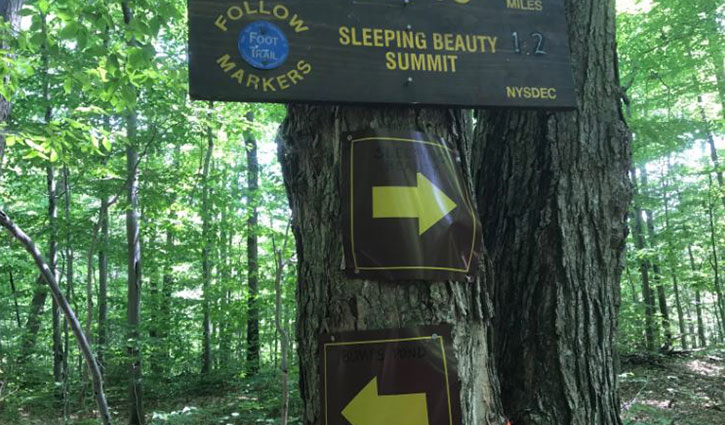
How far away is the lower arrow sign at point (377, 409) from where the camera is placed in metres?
1.30

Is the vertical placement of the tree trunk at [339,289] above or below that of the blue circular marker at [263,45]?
below

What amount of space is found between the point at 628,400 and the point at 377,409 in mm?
6396

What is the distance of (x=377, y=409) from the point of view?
1297mm

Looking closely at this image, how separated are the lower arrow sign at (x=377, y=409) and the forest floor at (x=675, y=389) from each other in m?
3.81

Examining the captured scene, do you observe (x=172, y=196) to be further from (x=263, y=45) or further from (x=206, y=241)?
(x=263, y=45)

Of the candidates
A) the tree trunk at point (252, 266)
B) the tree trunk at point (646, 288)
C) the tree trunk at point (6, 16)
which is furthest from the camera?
the tree trunk at point (646, 288)

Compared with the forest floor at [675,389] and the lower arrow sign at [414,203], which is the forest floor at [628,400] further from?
the lower arrow sign at [414,203]

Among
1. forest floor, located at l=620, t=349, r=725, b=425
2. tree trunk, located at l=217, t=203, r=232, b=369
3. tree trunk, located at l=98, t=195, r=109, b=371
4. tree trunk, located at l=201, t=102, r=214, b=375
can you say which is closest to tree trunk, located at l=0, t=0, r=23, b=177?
tree trunk, located at l=98, t=195, r=109, b=371

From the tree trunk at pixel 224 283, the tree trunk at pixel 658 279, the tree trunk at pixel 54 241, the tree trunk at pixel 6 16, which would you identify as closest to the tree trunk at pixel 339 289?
the tree trunk at pixel 6 16

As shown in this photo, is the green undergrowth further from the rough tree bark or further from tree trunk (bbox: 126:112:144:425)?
the rough tree bark

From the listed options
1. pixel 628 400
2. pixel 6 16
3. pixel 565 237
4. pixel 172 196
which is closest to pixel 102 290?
pixel 172 196

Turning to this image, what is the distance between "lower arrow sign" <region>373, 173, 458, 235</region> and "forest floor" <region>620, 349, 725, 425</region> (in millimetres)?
3878

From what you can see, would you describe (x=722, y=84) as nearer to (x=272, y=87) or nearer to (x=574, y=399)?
(x=574, y=399)

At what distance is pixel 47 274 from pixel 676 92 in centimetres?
968
